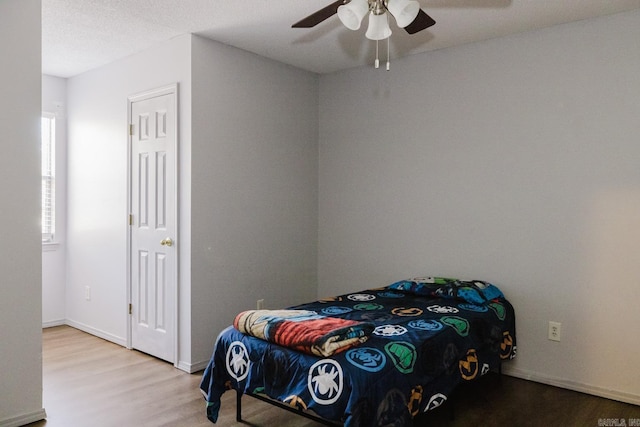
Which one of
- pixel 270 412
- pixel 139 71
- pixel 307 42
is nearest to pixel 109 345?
pixel 270 412

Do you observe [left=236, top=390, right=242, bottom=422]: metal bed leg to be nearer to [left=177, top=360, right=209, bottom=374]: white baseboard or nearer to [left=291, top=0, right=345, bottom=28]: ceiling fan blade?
[left=177, top=360, right=209, bottom=374]: white baseboard

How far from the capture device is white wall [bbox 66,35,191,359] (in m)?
3.61

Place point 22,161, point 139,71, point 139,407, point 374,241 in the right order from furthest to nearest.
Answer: point 374,241, point 139,71, point 139,407, point 22,161

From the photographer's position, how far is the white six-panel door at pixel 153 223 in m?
3.68

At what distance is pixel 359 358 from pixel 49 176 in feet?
13.0

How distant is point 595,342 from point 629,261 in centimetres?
58

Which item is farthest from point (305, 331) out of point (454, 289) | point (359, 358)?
point (454, 289)

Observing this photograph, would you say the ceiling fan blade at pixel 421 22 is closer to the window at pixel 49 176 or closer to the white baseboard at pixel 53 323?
the window at pixel 49 176

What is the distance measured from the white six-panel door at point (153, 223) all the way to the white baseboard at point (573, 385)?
8.31 feet

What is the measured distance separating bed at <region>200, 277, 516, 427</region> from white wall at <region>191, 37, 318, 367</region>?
38.8 inches

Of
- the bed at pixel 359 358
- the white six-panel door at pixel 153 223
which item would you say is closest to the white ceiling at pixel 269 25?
the white six-panel door at pixel 153 223

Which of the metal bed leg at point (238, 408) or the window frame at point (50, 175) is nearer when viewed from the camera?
the metal bed leg at point (238, 408)

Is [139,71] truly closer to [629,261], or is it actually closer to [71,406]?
[71,406]

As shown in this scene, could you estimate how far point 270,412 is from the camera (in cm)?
287
